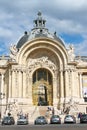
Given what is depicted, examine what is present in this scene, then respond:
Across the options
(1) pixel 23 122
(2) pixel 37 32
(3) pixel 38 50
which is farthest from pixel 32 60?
(1) pixel 23 122

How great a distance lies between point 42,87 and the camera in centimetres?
5347

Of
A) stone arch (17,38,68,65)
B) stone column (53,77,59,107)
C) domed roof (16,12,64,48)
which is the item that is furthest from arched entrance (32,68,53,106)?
domed roof (16,12,64,48)

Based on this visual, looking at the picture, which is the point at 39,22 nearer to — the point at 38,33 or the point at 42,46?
the point at 38,33

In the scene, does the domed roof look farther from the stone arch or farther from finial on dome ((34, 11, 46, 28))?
the stone arch

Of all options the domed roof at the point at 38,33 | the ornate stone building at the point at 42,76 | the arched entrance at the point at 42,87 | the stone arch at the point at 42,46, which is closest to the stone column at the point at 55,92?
the ornate stone building at the point at 42,76

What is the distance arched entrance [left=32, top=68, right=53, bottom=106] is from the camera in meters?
52.8

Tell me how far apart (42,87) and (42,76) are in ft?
6.14

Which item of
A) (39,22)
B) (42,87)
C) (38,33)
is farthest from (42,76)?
(39,22)

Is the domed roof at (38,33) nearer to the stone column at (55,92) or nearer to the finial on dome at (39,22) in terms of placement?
the finial on dome at (39,22)

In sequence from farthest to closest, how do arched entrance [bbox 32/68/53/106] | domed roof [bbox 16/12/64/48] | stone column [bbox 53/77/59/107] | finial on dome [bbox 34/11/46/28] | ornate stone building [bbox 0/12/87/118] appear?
finial on dome [bbox 34/11/46/28] < domed roof [bbox 16/12/64/48] < arched entrance [bbox 32/68/53/106] < stone column [bbox 53/77/59/107] < ornate stone building [bbox 0/12/87/118]

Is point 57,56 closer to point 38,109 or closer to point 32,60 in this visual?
point 32,60

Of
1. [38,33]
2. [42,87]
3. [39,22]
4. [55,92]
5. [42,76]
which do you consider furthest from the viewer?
[39,22]

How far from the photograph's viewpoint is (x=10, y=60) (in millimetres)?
50625

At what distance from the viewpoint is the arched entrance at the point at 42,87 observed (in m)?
52.8
